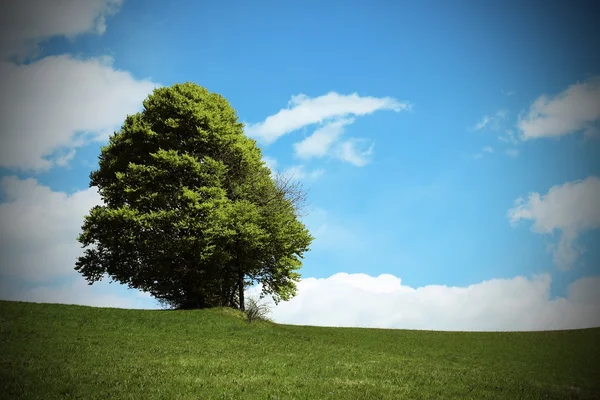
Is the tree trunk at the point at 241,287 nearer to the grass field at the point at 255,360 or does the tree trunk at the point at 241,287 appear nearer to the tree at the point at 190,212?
the tree at the point at 190,212

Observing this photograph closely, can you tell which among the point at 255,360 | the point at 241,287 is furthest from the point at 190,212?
the point at 255,360

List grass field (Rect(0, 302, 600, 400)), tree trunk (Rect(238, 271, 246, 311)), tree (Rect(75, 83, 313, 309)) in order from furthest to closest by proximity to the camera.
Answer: tree trunk (Rect(238, 271, 246, 311)) → tree (Rect(75, 83, 313, 309)) → grass field (Rect(0, 302, 600, 400))

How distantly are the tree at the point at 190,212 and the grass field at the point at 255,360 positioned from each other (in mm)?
4311

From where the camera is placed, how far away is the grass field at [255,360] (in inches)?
695

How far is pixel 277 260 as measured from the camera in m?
39.1

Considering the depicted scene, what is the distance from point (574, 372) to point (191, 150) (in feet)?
93.8

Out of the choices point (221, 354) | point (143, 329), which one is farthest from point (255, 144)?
point (221, 354)

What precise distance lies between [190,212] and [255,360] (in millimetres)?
14064

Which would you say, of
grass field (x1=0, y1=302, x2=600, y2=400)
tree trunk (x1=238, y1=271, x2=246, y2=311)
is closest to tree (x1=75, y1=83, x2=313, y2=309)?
tree trunk (x1=238, y1=271, x2=246, y2=311)

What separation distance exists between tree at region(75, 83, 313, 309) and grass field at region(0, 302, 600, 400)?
4.31m

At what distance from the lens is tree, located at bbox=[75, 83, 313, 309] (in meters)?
34.9

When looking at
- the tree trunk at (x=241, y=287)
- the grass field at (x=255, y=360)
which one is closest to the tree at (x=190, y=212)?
the tree trunk at (x=241, y=287)

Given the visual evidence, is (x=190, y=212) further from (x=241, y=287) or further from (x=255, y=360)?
(x=255, y=360)

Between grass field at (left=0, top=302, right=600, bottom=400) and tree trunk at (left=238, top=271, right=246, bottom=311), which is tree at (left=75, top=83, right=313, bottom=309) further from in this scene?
grass field at (left=0, top=302, right=600, bottom=400)
